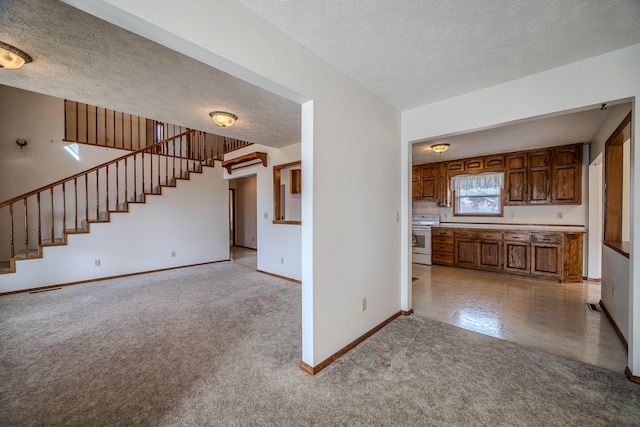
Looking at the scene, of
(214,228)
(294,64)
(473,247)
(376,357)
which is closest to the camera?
(294,64)

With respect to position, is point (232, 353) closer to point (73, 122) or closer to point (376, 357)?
point (376, 357)

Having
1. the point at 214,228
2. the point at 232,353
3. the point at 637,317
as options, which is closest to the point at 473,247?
the point at 637,317

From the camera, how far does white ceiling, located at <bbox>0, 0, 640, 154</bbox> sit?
144cm

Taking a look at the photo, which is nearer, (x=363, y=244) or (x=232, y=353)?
(x=232, y=353)

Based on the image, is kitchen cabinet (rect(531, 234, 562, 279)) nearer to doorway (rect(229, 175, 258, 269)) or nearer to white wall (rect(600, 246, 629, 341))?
white wall (rect(600, 246, 629, 341))

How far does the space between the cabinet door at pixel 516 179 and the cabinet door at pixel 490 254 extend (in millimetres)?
902

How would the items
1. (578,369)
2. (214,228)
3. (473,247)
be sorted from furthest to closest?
(214,228)
(473,247)
(578,369)

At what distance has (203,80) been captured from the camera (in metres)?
2.18

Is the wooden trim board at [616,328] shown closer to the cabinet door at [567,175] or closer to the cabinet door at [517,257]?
the cabinet door at [517,257]

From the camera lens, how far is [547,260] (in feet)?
13.9

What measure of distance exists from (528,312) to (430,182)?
3.44m

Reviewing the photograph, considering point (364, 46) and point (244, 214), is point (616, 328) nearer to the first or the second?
point (364, 46)

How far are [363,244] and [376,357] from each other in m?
0.97

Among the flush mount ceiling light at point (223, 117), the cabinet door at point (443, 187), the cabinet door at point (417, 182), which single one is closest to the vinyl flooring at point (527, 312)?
the cabinet door at point (443, 187)
